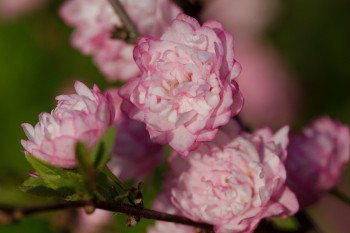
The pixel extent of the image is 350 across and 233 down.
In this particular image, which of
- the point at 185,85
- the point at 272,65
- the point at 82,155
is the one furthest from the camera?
the point at 272,65

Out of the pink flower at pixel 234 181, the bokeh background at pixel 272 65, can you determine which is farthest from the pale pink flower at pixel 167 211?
the bokeh background at pixel 272 65

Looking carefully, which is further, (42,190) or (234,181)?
(234,181)

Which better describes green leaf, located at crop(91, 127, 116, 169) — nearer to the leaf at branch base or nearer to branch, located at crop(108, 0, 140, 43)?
the leaf at branch base

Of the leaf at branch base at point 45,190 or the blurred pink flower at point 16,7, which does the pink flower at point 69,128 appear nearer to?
the leaf at branch base at point 45,190

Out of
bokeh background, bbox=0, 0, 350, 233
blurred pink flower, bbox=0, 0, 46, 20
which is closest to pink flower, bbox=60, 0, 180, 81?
bokeh background, bbox=0, 0, 350, 233

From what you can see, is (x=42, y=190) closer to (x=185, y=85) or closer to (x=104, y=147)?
(x=104, y=147)

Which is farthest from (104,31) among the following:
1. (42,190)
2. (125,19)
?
(42,190)
